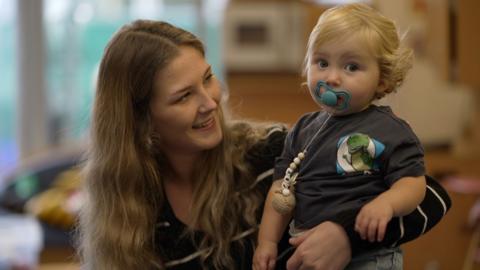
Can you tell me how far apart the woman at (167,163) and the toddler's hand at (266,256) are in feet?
0.71

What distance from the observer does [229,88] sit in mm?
3602

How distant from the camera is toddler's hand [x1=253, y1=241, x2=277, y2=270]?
55.1 inches

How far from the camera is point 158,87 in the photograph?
1580 millimetres

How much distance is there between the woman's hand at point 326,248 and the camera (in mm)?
1257

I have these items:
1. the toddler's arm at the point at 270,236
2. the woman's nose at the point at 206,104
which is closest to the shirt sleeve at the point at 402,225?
the toddler's arm at the point at 270,236

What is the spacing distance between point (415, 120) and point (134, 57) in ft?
8.27

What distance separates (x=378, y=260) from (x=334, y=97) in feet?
0.97

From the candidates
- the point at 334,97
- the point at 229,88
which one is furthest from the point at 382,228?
the point at 229,88

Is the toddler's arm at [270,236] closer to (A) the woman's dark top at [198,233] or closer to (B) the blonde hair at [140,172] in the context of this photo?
(A) the woman's dark top at [198,233]

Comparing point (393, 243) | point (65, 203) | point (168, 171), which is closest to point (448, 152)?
point (65, 203)

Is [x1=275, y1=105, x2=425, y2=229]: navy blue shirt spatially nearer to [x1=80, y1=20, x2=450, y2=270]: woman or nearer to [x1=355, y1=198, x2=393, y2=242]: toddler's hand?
[x1=355, y1=198, x2=393, y2=242]: toddler's hand

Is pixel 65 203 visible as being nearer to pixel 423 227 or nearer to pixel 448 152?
pixel 448 152

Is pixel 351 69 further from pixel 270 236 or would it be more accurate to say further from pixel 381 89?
pixel 270 236

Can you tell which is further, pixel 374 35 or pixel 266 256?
pixel 266 256
